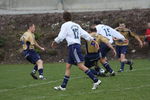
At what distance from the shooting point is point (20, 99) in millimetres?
10641

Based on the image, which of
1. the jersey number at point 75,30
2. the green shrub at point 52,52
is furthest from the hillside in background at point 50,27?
the jersey number at point 75,30

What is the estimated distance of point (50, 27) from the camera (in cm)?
2900

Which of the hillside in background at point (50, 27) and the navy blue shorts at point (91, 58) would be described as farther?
the hillside in background at point (50, 27)

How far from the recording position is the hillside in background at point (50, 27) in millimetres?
25953

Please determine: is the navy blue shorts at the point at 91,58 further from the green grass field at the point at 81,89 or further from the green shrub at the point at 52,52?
the green shrub at the point at 52,52

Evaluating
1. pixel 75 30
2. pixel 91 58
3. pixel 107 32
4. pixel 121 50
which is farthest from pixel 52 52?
pixel 75 30

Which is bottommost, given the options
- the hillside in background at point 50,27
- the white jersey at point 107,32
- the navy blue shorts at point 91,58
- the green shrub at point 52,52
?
the green shrub at point 52,52

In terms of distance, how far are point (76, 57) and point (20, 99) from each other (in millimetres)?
1821

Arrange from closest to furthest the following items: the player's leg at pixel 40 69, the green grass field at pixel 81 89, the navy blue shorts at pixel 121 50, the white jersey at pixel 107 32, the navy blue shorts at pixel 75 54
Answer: the green grass field at pixel 81 89, the navy blue shorts at pixel 75 54, the white jersey at pixel 107 32, the player's leg at pixel 40 69, the navy blue shorts at pixel 121 50

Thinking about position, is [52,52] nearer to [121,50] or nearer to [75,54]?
[121,50]

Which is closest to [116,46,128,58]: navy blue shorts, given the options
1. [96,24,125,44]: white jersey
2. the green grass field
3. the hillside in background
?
[96,24,125,44]: white jersey

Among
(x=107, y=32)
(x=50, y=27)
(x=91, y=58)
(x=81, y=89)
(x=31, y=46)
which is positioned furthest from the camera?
(x=50, y=27)

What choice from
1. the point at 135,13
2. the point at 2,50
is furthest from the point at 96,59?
the point at 135,13

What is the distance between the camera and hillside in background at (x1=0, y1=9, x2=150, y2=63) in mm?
25953
